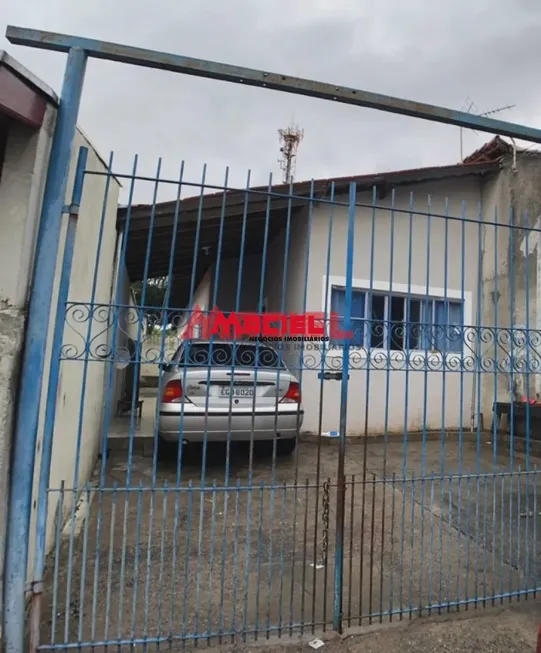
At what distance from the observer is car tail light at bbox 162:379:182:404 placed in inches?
173

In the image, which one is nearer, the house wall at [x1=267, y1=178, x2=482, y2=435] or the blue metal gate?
the blue metal gate

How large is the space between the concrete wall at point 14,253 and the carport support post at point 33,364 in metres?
0.04

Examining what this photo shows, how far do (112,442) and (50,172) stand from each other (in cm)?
453

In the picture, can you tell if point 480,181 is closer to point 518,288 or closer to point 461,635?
point 518,288

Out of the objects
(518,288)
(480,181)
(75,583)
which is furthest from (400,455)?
(480,181)

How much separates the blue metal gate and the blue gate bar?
13 millimetres

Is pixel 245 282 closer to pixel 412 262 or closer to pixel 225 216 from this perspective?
pixel 412 262

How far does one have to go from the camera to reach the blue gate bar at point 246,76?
7.12 feet

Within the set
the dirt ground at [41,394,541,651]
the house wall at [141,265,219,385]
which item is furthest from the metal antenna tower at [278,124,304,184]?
the dirt ground at [41,394,541,651]

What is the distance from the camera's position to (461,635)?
2336 mm

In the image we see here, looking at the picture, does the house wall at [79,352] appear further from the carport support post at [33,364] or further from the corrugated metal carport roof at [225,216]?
the corrugated metal carport roof at [225,216]

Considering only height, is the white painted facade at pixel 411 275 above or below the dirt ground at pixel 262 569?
above

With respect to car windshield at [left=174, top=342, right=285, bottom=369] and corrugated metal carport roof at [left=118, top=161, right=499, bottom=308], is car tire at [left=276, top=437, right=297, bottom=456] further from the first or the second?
corrugated metal carport roof at [left=118, top=161, right=499, bottom=308]

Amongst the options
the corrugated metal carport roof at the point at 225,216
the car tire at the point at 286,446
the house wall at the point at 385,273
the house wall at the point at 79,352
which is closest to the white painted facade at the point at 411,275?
the house wall at the point at 385,273
